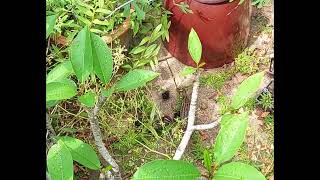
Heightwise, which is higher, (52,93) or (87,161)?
(52,93)

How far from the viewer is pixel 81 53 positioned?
1211mm

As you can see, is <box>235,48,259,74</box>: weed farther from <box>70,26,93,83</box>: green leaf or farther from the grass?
<box>70,26,93,83</box>: green leaf

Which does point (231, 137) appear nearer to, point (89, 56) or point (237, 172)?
point (237, 172)

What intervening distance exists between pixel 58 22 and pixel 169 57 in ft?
2.28

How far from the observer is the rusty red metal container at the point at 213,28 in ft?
8.30

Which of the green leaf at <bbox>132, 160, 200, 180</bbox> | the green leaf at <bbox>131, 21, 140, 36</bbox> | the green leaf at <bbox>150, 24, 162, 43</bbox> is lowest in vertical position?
the green leaf at <bbox>150, 24, 162, 43</bbox>

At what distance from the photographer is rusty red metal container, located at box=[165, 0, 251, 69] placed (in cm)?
253

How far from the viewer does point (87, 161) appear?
4.45 ft

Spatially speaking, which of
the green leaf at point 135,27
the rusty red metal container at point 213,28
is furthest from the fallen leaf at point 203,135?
the green leaf at point 135,27

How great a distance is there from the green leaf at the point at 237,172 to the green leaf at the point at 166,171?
0.08 meters

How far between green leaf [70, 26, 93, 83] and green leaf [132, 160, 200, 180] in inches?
11.0

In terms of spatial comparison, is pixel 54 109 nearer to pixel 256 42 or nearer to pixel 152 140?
pixel 152 140

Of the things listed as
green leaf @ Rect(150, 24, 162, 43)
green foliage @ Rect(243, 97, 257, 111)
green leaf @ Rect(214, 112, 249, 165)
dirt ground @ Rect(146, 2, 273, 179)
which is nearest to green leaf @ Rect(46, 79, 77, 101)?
green leaf @ Rect(214, 112, 249, 165)

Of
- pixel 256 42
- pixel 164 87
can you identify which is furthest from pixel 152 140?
pixel 256 42
